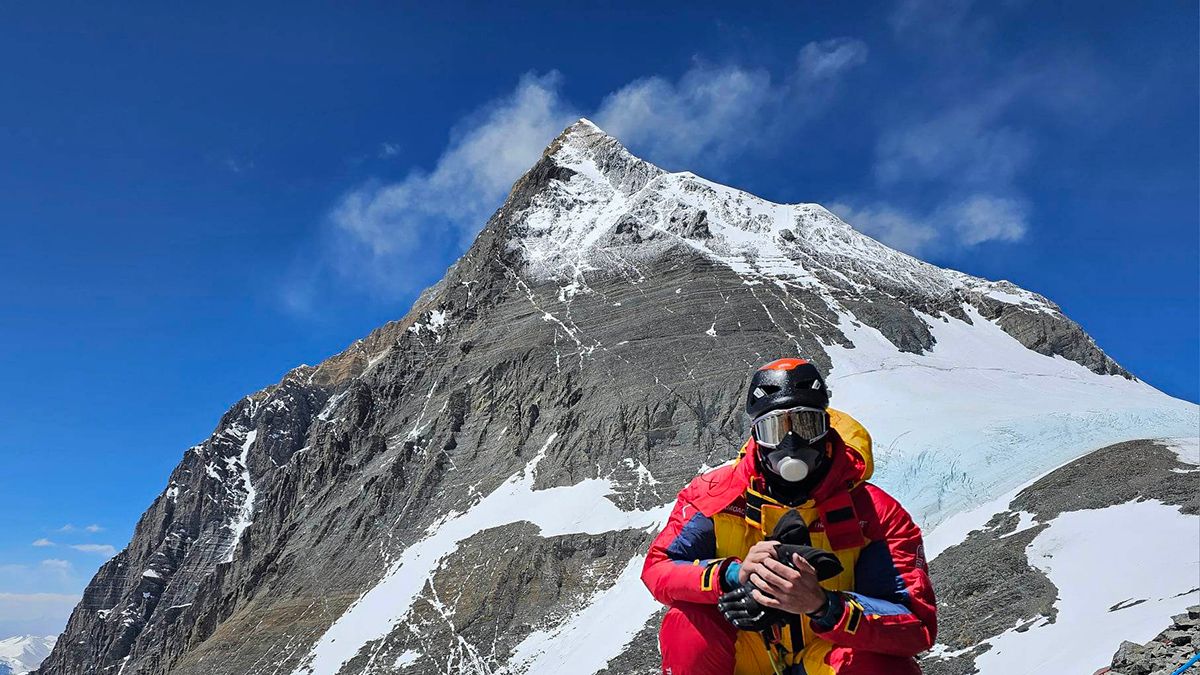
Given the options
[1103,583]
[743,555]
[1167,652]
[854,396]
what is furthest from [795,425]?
[854,396]

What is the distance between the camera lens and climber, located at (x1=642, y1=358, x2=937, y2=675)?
340cm

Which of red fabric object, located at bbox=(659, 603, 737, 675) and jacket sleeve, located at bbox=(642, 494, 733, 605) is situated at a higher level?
jacket sleeve, located at bbox=(642, 494, 733, 605)

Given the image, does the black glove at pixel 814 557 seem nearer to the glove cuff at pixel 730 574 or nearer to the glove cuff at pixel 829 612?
the glove cuff at pixel 829 612

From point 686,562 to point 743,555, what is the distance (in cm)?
32

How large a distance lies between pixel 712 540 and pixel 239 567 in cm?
6368

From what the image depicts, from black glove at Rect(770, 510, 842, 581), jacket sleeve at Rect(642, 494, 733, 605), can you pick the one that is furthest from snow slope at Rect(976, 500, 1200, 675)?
black glove at Rect(770, 510, 842, 581)

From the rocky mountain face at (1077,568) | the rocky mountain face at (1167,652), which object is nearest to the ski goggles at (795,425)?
the rocky mountain face at (1167,652)

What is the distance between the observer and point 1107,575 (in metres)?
18.9

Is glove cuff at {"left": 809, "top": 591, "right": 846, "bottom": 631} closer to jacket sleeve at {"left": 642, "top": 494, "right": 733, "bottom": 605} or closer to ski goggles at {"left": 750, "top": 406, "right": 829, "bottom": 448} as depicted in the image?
jacket sleeve at {"left": 642, "top": 494, "right": 733, "bottom": 605}

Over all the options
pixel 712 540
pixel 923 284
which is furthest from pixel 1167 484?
pixel 923 284

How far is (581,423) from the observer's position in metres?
48.3

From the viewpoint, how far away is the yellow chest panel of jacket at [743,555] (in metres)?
3.69

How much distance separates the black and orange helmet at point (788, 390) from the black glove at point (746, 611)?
909 millimetres

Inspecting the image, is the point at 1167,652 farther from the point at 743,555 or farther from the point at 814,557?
the point at 814,557
